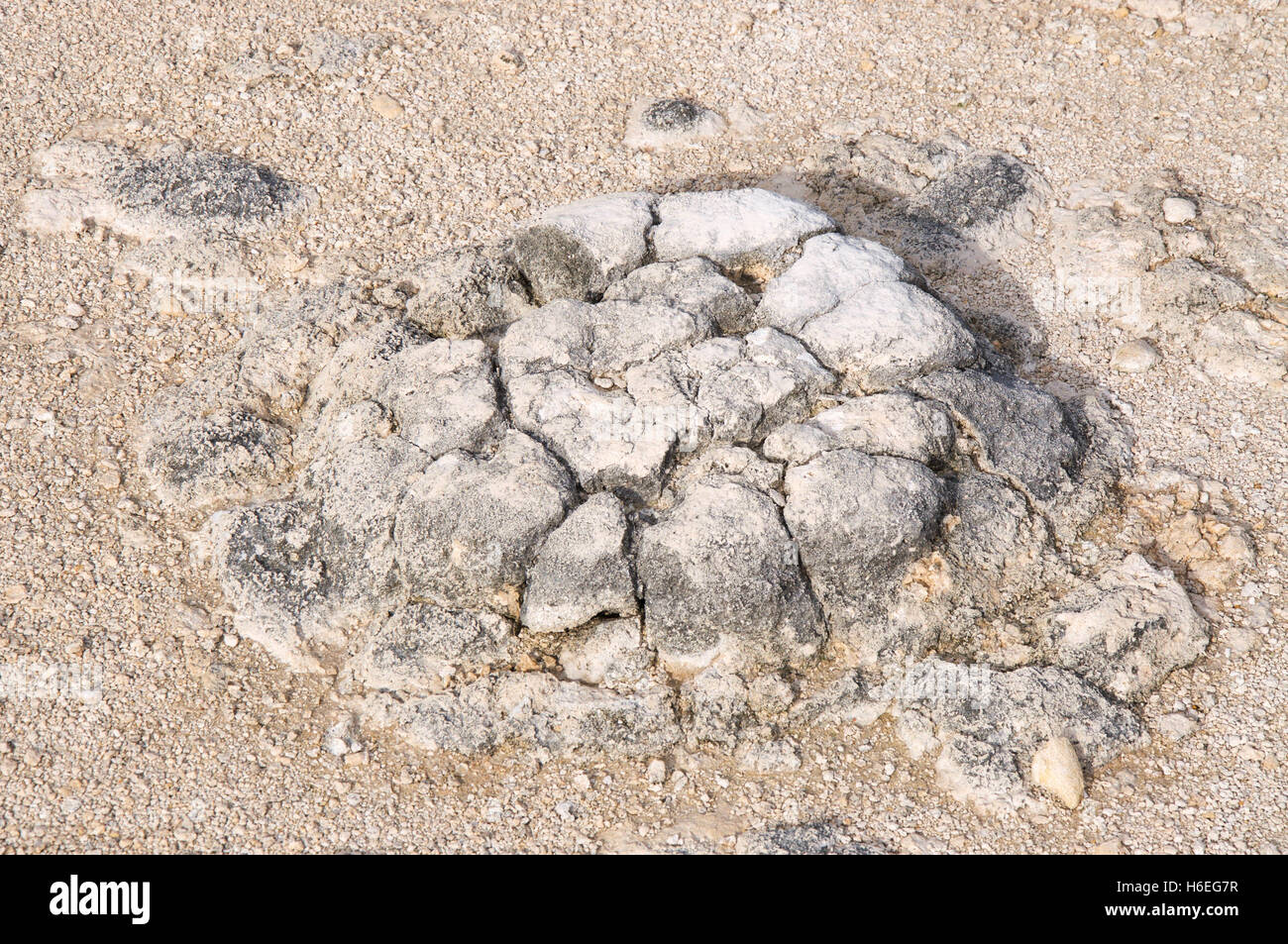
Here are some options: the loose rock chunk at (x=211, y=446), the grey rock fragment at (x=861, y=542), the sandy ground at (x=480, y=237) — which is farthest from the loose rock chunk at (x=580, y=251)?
the grey rock fragment at (x=861, y=542)

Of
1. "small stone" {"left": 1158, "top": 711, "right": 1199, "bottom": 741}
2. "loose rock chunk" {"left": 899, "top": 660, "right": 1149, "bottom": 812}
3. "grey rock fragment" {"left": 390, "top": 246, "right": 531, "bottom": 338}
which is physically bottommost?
"loose rock chunk" {"left": 899, "top": 660, "right": 1149, "bottom": 812}

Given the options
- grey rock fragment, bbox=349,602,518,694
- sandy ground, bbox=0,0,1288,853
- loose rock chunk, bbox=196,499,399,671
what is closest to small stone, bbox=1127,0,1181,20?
sandy ground, bbox=0,0,1288,853

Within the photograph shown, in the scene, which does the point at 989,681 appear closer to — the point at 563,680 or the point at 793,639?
the point at 793,639

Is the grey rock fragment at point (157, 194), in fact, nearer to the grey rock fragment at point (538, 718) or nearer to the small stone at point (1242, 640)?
the grey rock fragment at point (538, 718)

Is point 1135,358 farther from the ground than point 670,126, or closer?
closer

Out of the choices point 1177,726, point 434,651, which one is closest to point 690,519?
point 434,651

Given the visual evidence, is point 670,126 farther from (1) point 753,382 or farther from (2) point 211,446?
(2) point 211,446

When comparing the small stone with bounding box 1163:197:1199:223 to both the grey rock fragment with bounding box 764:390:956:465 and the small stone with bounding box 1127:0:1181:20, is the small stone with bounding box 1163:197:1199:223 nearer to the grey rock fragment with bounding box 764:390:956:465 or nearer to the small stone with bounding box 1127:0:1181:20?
the small stone with bounding box 1127:0:1181:20
